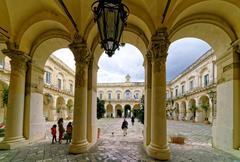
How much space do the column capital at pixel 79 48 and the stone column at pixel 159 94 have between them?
261cm

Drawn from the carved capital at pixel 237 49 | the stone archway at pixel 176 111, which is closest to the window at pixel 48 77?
the stone archway at pixel 176 111

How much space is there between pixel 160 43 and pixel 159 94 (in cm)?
178

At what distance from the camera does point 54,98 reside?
35.2 meters

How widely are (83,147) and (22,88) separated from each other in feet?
13.0

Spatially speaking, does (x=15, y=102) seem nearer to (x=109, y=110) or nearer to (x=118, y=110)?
(x=109, y=110)

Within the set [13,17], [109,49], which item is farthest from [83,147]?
[13,17]

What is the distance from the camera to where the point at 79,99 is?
26.6ft

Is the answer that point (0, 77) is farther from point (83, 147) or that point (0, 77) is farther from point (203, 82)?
point (203, 82)

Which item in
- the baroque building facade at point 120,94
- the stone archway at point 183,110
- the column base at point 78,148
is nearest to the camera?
the column base at point 78,148

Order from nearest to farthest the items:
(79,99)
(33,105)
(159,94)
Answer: (159,94) < (79,99) < (33,105)

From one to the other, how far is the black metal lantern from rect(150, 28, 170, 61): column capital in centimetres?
330

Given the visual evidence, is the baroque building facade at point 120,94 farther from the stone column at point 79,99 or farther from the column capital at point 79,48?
the column capital at point 79,48

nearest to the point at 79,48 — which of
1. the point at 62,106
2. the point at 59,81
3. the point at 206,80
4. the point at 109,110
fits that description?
the point at 206,80

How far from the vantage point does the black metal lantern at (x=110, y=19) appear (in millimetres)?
3992
